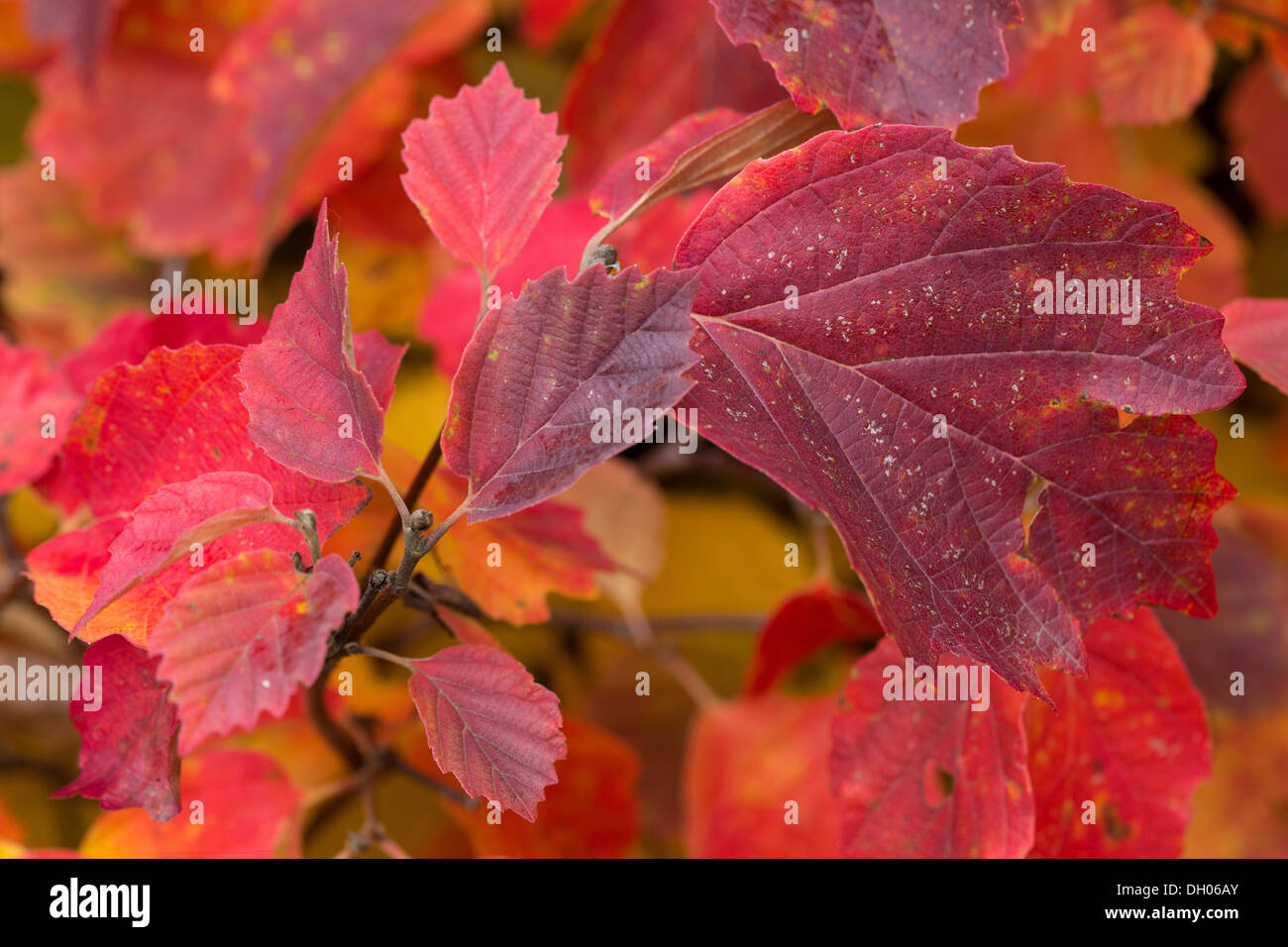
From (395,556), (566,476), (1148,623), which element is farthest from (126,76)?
(1148,623)

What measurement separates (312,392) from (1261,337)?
1.11 ft

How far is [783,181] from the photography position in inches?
10.9

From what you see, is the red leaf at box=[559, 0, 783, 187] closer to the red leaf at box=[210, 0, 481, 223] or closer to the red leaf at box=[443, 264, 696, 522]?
the red leaf at box=[210, 0, 481, 223]

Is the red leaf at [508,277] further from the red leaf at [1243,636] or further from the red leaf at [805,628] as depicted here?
the red leaf at [1243,636]

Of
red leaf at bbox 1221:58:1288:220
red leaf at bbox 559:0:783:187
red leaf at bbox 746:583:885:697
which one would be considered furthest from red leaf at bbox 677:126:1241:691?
red leaf at bbox 1221:58:1288:220

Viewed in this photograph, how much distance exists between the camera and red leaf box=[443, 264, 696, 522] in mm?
245

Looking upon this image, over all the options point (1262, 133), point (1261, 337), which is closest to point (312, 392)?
point (1261, 337)

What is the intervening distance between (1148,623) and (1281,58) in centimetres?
32

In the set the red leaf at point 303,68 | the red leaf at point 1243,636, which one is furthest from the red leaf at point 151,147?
the red leaf at point 1243,636

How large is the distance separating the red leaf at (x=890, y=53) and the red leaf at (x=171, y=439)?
0.63ft

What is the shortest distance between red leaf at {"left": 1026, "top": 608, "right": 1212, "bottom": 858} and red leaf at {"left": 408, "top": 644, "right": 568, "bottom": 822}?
8.5 inches

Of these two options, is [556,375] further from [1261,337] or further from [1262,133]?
[1262,133]

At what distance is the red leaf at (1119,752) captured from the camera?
1.23 feet
